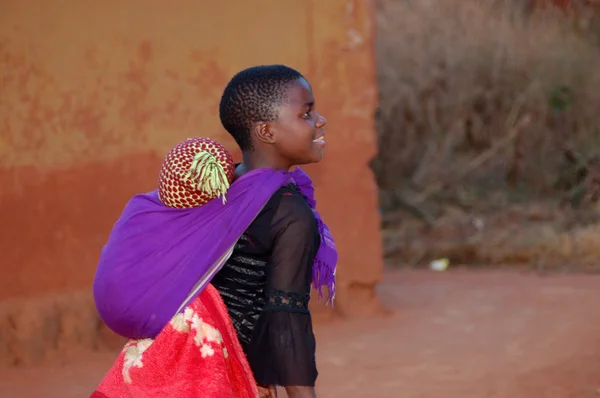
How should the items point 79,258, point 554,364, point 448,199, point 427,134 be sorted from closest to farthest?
point 554,364, point 79,258, point 448,199, point 427,134

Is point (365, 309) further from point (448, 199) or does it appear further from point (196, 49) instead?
point (448, 199)

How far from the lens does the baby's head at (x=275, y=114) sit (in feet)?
6.63

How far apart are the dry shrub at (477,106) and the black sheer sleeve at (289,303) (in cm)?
849

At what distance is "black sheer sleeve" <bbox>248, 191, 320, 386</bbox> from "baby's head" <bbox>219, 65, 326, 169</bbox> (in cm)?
13

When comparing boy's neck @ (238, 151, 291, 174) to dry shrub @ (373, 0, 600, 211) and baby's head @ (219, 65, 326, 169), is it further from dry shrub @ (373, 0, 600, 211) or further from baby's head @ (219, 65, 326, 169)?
dry shrub @ (373, 0, 600, 211)

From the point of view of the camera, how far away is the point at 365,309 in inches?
247

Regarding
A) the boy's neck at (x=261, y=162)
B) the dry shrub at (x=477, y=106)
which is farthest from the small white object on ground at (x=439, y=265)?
the boy's neck at (x=261, y=162)

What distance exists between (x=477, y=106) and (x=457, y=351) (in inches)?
249

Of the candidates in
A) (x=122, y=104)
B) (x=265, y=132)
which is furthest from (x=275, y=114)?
(x=122, y=104)

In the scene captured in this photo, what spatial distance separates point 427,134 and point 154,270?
9361 mm

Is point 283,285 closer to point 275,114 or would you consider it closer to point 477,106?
point 275,114

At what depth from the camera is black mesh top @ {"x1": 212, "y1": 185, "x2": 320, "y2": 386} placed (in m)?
1.87

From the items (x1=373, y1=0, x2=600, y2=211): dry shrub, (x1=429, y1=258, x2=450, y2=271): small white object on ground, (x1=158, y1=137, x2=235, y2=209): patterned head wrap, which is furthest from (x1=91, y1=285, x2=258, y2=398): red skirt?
(x1=373, y1=0, x2=600, y2=211): dry shrub

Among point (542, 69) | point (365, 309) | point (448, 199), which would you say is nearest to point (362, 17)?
point (365, 309)
